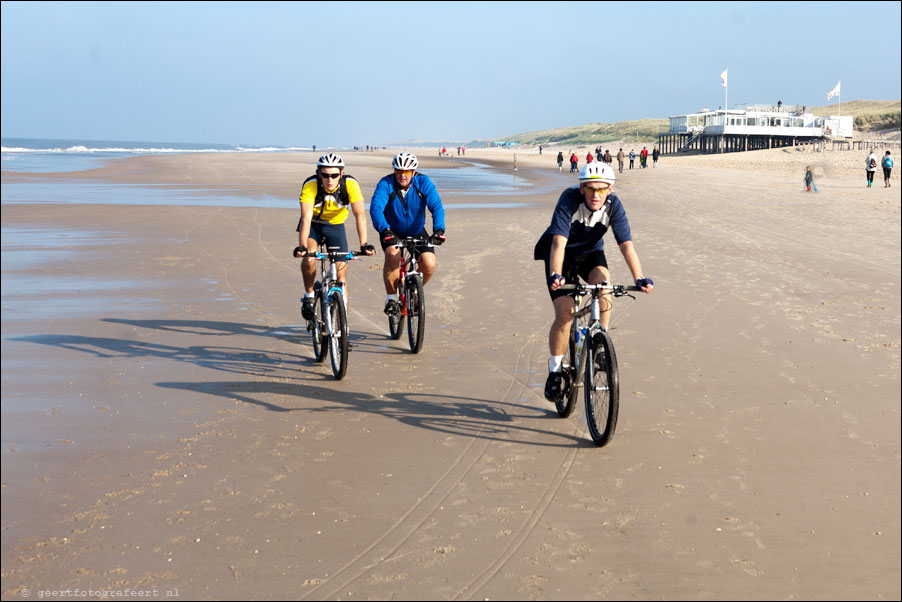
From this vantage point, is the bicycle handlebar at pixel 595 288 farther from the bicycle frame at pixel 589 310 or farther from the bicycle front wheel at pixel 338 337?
the bicycle front wheel at pixel 338 337

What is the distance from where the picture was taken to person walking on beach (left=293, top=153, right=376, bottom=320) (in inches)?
312

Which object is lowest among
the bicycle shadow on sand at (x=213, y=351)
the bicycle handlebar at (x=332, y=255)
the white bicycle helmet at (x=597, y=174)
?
the bicycle shadow on sand at (x=213, y=351)

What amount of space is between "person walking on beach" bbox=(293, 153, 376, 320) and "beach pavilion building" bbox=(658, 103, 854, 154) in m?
85.9

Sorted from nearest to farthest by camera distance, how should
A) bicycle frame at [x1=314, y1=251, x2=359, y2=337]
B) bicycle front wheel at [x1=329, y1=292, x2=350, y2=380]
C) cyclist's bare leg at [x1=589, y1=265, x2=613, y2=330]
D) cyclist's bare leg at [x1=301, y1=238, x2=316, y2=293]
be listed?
cyclist's bare leg at [x1=589, y1=265, x2=613, y2=330], bicycle front wheel at [x1=329, y1=292, x2=350, y2=380], bicycle frame at [x1=314, y1=251, x2=359, y2=337], cyclist's bare leg at [x1=301, y1=238, x2=316, y2=293]

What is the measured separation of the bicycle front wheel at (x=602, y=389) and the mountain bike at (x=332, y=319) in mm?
2323

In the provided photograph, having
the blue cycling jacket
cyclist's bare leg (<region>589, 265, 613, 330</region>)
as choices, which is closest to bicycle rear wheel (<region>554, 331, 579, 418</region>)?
cyclist's bare leg (<region>589, 265, 613, 330</region>)

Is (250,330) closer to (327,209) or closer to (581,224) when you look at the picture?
(327,209)

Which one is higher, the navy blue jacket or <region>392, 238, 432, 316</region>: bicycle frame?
the navy blue jacket

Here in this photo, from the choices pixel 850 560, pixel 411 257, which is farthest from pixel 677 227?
pixel 850 560

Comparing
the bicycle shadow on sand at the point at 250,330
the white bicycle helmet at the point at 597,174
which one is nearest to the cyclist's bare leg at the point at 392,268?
the bicycle shadow on sand at the point at 250,330

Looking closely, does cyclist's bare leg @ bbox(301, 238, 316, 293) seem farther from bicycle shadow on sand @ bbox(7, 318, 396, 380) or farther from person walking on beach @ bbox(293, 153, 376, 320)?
bicycle shadow on sand @ bbox(7, 318, 396, 380)

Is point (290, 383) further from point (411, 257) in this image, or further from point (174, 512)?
point (174, 512)

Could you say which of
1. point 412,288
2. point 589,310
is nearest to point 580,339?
point 589,310

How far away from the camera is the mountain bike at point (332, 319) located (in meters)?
7.35
